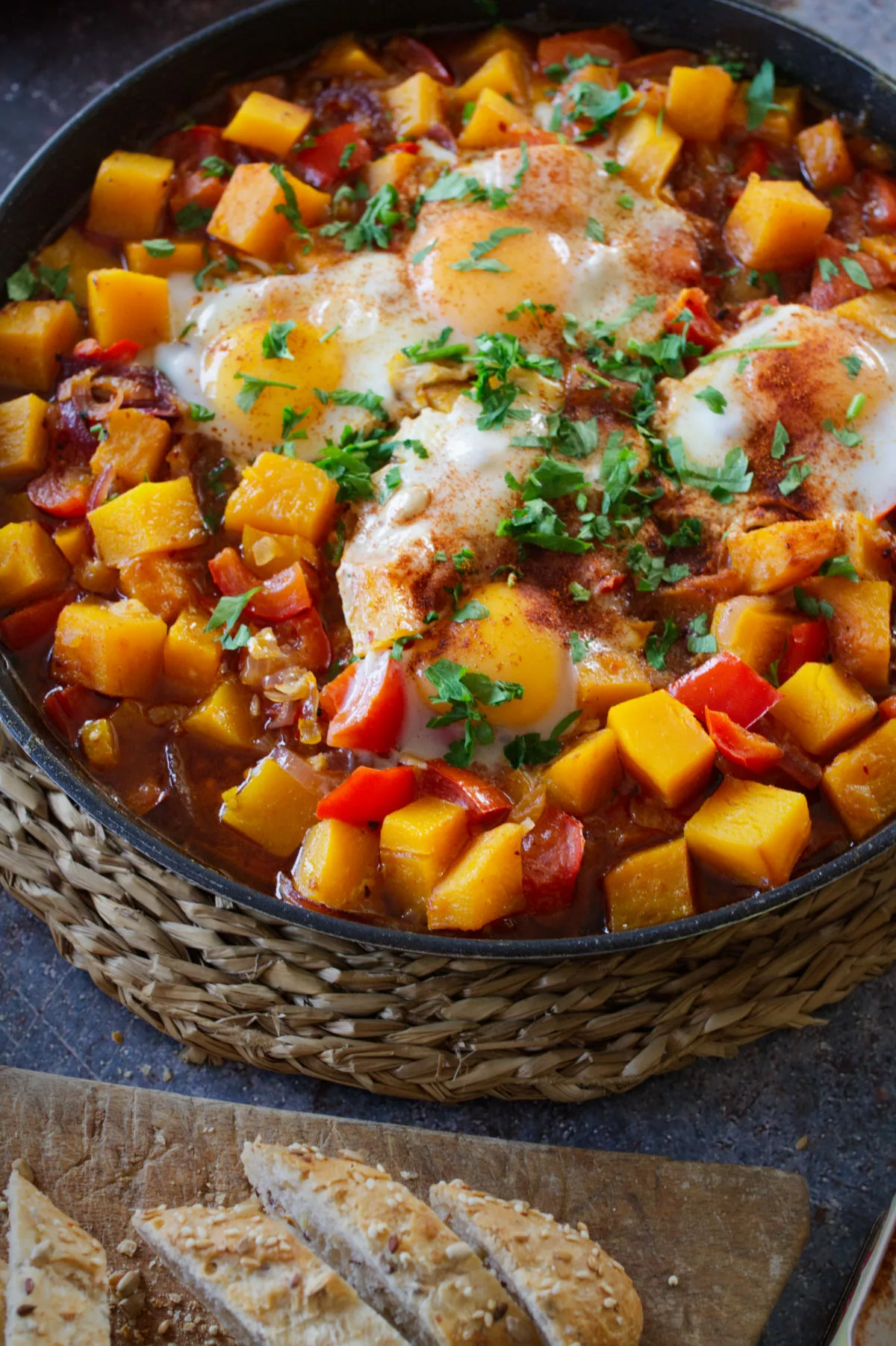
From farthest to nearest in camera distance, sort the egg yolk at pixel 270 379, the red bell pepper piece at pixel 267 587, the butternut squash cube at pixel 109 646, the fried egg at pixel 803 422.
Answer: the egg yolk at pixel 270 379 < the fried egg at pixel 803 422 < the red bell pepper piece at pixel 267 587 < the butternut squash cube at pixel 109 646

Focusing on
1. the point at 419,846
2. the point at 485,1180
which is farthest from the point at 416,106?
the point at 485,1180

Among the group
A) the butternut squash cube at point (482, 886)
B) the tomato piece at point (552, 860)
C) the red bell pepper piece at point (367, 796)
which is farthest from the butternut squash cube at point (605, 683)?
the red bell pepper piece at point (367, 796)

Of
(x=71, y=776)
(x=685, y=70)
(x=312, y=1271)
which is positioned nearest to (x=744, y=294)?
(x=685, y=70)

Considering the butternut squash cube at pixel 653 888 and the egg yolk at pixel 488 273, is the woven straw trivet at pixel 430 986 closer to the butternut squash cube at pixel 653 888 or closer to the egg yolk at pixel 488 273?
the butternut squash cube at pixel 653 888

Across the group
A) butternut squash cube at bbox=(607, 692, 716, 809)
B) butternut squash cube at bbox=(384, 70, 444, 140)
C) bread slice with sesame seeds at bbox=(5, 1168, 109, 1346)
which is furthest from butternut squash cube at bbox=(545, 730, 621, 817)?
butternut squash cube at bbox=(384, 70, 444, 140)

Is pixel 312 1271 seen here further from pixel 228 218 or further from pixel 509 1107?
pixel 228 218

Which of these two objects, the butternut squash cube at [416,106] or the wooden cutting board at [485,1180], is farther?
the butternut squash cube at [416,106]

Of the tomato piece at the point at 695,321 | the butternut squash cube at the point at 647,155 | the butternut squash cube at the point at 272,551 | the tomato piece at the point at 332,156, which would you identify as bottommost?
the butternut squash cube at the point at 272,551
